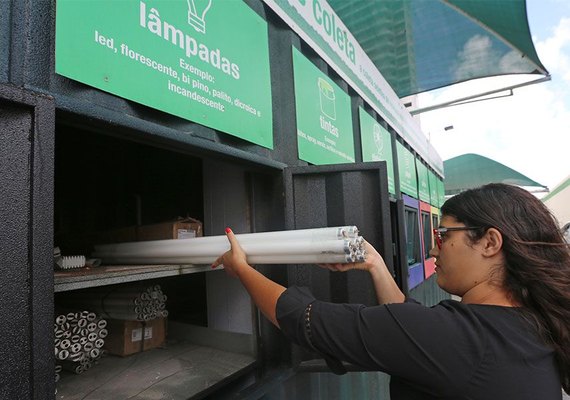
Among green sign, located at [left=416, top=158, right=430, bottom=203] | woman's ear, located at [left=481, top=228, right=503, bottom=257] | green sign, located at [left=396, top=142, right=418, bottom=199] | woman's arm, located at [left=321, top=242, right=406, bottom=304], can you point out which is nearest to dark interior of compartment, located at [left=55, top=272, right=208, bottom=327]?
woman's arm, located at [left=321, top=242, right=406, bottom=304]

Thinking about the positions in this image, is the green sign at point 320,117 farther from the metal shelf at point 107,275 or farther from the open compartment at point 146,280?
the metal shelf at point 107,275

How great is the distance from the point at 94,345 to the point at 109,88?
1434 mm

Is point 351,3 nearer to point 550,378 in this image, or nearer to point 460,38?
point 460,38

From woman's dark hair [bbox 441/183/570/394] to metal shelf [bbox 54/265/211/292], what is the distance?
4.18 feet

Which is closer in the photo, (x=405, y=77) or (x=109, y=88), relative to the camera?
(x=109, y=88)

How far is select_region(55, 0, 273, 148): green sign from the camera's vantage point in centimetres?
128

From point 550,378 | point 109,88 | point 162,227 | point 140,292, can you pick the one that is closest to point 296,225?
point 162,227

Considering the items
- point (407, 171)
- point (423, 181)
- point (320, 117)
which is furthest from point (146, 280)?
point (423, 181)

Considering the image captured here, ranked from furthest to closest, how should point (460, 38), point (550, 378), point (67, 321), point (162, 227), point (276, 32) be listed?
point (460, 38) < point (276, 32) < point (162, 227) < point (67, 321) < point (550, 378)

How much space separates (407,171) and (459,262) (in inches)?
217

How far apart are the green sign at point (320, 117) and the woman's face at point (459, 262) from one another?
1.47 meters

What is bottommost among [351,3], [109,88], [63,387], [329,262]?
[63,387]

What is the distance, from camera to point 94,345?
204 centimetres

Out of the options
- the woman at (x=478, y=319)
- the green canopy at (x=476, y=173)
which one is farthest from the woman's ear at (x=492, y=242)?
the green canopy at (x=476, y=173)
